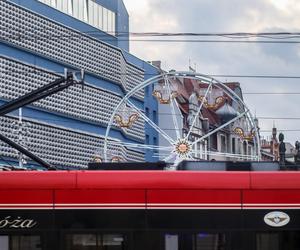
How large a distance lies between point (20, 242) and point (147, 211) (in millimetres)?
1894

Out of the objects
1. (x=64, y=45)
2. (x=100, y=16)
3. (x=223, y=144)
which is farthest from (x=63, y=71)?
(x=223, y=144)

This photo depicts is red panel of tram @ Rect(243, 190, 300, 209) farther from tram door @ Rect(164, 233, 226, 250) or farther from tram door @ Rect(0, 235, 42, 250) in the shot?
tram door @ Rect(0, 235, 42, 250)

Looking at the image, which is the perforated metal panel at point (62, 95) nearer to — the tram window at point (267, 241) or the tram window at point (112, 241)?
the tram window at point (112, 241)

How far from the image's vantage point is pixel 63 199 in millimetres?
11070

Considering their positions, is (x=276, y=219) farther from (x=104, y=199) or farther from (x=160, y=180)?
(x=104, y=199)

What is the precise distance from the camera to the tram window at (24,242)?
35.6 ft

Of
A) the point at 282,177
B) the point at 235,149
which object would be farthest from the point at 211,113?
the point at 282,177

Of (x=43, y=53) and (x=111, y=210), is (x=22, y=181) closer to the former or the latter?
(x=111, y=210)

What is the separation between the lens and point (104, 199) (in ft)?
36.1

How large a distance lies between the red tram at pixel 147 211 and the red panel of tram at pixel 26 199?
1cm

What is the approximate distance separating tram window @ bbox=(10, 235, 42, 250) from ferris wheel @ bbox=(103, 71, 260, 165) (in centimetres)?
2882

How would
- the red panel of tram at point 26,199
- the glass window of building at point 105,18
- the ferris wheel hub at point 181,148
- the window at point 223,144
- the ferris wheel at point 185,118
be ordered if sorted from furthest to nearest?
the window at point 223,144 → the glass window of building at point 105,18 → the ferris wheel at point 185,118 → the ferris wheel hub at point 181,148 → the red panel of tram at point 26,199

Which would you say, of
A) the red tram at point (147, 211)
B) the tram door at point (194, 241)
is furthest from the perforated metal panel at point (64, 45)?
the tram door at point (194, 241)

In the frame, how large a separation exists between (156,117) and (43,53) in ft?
78.2
